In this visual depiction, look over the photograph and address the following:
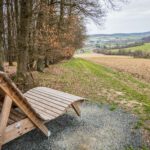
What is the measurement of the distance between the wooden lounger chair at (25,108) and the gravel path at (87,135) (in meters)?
0.32

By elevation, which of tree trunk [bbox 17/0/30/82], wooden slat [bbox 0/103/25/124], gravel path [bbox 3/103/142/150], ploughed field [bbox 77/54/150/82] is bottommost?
ploughed field [bbox 77/54/150/82]

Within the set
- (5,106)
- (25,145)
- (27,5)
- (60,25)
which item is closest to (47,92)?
(25,145)

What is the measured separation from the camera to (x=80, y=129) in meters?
5.64

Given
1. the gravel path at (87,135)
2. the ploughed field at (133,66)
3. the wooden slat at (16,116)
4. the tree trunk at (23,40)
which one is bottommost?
the ploughed field at (133,66)

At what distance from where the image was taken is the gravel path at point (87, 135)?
4812mm

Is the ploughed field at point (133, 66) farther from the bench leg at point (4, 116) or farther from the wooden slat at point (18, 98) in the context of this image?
the bench leg at point (4, 116)

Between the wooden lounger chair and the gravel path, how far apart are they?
0.32m

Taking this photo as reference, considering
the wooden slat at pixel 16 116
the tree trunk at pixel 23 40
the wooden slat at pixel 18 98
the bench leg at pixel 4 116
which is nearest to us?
the wooden slat at pixel 18 98

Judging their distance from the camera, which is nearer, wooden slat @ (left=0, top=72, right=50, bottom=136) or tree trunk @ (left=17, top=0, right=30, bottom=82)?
wooden slat @ (left=0, top=72, right=50, bottom=136)

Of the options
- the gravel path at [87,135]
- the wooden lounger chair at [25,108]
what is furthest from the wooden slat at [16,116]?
the gravel path at [87,135]

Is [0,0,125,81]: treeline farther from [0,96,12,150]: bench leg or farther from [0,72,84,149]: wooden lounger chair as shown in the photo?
[0,96,12,150]: bench leg

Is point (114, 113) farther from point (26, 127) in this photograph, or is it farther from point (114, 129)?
point (26, 127)

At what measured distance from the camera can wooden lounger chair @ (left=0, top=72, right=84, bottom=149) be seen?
4070mm

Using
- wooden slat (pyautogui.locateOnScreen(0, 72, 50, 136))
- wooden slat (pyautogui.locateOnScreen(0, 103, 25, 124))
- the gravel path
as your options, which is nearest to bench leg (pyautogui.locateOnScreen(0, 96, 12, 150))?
wooden slat (pyautogui.locateOnScreen(0, 72, 50, 136))
